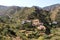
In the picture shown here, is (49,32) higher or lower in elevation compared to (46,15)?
lower

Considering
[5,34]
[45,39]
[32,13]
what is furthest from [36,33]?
[32,13]

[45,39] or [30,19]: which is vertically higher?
[30,19]

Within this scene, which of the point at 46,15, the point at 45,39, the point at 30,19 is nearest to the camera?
the point at 45,39

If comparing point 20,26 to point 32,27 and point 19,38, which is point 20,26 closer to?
point 32,27

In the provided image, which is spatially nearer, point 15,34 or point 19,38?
point 19,38

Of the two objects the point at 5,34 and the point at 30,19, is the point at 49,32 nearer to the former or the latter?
the point at 30,19

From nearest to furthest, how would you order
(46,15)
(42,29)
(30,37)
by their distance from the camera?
(30,37), (42,29), (46,15)

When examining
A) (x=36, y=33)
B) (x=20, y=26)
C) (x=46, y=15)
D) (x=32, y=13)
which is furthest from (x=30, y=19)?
(x=46, y=15)

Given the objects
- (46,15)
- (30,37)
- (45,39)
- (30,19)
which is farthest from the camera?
(46,15)

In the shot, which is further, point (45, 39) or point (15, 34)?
point (15, 34)
